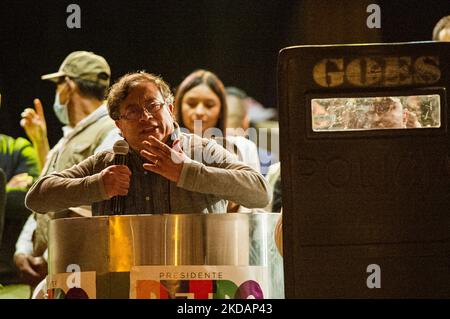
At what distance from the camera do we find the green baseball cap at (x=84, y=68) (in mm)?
3021

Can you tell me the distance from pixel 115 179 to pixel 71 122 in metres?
1.47

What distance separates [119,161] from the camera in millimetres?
1808

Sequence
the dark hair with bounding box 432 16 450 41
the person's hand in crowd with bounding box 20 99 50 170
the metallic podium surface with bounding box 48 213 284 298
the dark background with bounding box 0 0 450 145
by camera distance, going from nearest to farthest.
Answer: the metallic podium surface with bounding box 48 213 284 298
the dark hair with bounding box 432 16 450 41
the dark background with bounding box 0 0 450 145
the person's hand in crowd with bounding box 20 99 50 170

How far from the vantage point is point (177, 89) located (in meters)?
2.96

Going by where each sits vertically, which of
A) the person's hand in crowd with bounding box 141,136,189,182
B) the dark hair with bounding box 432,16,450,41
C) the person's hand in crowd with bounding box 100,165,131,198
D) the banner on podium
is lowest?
the banner on podium

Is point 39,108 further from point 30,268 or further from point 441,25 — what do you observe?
point 441,25

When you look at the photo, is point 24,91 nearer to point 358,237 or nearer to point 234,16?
point 234,16

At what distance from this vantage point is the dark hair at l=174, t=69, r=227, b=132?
2.95 m

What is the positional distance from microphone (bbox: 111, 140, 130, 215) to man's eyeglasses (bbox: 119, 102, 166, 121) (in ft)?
0.23

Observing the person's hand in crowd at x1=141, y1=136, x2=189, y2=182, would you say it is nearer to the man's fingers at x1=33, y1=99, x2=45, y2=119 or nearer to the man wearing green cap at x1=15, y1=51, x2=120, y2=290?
the man wearing green cap at x1=15, y1=51, x2=120, y2=290

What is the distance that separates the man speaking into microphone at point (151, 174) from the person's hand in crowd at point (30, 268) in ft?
4.02

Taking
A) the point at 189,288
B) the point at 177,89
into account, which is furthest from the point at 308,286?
the point at 177,89

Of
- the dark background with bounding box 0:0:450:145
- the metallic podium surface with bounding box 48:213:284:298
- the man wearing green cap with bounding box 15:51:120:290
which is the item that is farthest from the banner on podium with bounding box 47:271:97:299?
the dark background with bounding box 0:0:450:145
